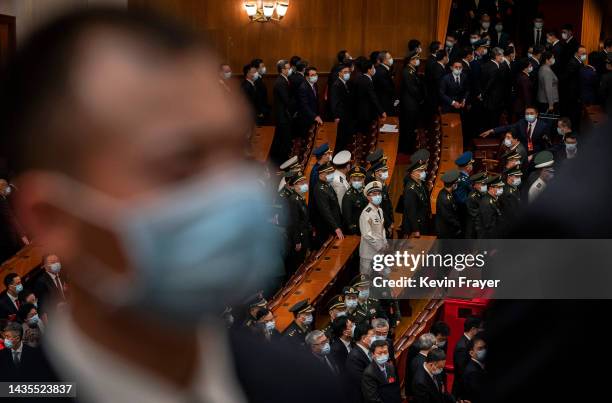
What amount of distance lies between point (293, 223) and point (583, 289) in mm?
12228

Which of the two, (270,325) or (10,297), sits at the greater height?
(270,325)

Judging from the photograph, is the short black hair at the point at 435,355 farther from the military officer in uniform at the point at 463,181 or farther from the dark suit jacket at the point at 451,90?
the dark suit jacket at the point at 451,90

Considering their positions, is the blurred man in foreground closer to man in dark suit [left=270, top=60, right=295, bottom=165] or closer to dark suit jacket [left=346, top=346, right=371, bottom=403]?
dark suit jacket [left=346, top=346, right=371, bottom=403]

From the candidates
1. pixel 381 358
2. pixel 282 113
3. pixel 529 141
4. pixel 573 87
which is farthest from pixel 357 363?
pixel 573 87

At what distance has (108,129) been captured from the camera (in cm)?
90

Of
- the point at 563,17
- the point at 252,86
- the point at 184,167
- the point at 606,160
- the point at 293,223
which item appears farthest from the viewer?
the point at 563,17

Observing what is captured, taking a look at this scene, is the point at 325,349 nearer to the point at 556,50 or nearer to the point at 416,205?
the point at 416,205

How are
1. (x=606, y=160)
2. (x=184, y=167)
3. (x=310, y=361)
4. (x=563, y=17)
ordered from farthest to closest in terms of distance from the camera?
(x=563, y=17) → (x=310, y=361) → (x=184, y=167) → (x=606, y=160)

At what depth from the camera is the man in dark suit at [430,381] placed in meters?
9.83

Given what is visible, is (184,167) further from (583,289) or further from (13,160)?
(583,289)

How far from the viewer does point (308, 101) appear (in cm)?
1691

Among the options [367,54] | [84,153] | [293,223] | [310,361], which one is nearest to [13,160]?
[84,153]

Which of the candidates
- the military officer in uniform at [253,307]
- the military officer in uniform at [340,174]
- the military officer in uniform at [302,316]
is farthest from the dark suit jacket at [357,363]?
the military officer in uniform at [340,174]

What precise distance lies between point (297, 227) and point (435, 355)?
368 centimetres
